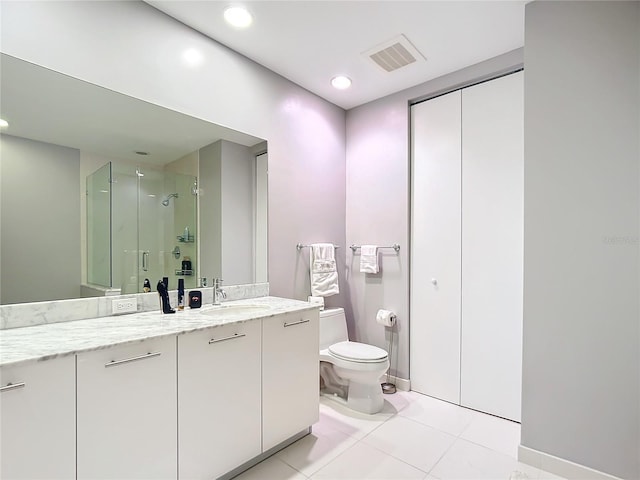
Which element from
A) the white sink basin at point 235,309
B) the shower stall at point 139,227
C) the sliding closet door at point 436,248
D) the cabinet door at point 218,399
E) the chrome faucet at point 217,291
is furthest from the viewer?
the sliding closet door at point 436,248

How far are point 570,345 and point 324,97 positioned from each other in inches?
100

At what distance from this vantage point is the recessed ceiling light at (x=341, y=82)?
261cm

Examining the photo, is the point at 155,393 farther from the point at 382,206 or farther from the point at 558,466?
the point at 382,206

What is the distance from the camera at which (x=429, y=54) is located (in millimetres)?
2295

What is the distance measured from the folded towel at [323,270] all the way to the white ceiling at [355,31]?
1.40m

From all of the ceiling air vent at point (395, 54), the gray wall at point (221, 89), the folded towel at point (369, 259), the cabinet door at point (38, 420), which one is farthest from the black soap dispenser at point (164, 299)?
the ceiling air vent at point (395, 54)

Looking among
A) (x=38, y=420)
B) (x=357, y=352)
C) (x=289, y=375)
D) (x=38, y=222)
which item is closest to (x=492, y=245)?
(x=357, y=352)

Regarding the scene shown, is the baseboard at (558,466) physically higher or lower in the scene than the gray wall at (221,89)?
lower

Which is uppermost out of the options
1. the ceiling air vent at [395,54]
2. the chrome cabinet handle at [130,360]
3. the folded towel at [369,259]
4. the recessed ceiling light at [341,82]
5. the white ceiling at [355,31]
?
the white ceiling at [355,31]

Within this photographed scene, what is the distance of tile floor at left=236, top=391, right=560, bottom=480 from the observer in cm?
173

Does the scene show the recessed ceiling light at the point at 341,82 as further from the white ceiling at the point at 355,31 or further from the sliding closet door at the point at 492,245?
the sliding closet door at the point at 492,245

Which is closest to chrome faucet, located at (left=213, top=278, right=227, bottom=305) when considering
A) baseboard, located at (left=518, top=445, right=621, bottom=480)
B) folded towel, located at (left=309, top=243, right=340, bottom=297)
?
folded towel, located at (left=309, top=243, right=340, bottom=297)

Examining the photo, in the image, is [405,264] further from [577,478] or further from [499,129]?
[577,478]

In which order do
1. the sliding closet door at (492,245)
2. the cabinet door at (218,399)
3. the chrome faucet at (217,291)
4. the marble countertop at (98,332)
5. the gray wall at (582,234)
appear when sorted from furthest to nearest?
the sliding closet door at (492,245), the chrome faucet at (217,291), the gray wall at (582,234), the cabinet door at (218,399), the marble countertop at (98,332)
